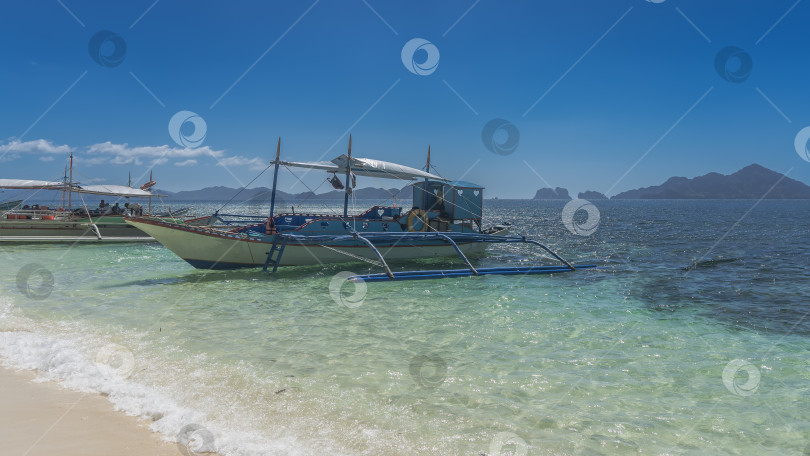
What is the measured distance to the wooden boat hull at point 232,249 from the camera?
17250 mm

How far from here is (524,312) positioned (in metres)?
12.7

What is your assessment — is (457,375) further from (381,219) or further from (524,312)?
(381,219)

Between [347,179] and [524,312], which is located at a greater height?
[347,179]

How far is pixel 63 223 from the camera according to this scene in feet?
101

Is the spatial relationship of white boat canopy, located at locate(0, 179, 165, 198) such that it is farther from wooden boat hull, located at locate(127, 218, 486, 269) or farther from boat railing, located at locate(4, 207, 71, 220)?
wooden boat hull, located at locate(127, 218, 486, 269)

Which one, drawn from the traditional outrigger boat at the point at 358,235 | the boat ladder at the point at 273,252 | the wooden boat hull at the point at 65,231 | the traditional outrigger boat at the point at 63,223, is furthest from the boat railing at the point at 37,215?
the boat ladder at the point at 273,252

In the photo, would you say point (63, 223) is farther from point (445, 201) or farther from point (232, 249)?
point (445, 201)

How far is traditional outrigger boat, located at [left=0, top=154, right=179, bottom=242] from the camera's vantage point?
29.7 meters

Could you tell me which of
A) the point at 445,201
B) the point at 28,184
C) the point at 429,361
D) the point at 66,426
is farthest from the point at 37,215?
the point at 429,361

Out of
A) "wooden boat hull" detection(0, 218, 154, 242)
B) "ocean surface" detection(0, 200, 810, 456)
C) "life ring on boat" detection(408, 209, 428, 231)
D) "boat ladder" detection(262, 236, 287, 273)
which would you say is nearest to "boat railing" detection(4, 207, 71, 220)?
"wooden boat hull" detection(0, 218, 154, 242)

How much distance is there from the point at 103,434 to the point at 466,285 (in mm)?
13038

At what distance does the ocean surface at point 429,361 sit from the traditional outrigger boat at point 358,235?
4.80 ft

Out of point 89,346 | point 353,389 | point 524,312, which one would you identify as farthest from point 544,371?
point 89,346

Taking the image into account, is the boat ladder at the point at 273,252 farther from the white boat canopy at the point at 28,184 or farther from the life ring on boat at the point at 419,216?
the white boat canopy at the point at 28,184
